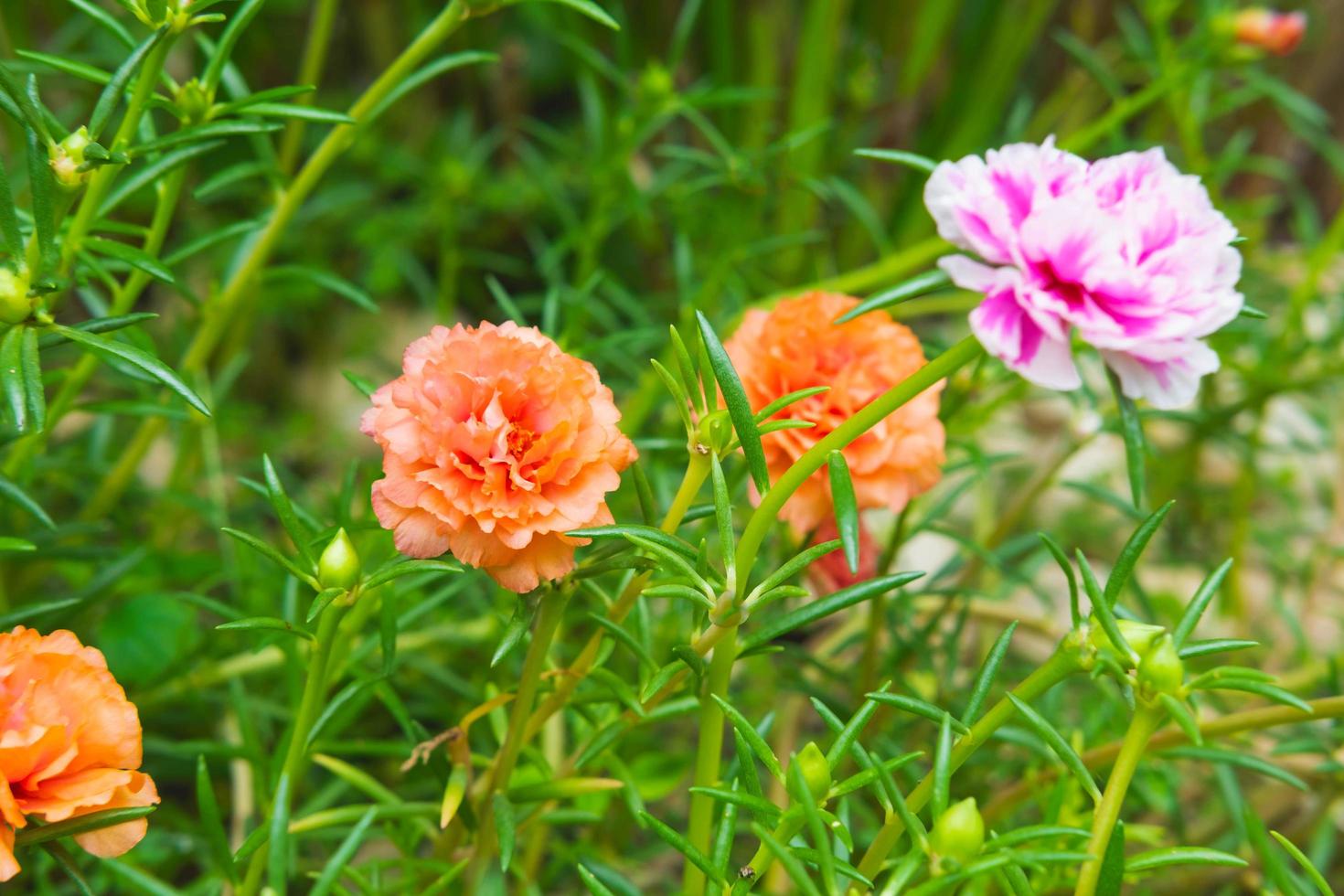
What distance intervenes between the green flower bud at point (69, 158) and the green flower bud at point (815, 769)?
0.43m

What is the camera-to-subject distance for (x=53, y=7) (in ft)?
4.78

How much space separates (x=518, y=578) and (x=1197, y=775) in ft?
2.90

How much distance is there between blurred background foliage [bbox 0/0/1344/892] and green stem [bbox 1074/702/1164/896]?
12.0 inches

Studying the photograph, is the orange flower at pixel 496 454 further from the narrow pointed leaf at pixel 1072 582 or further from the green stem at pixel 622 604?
the narrow pointed leaf at pixel 1072 582

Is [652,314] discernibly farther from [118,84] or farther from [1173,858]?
[1173,858]

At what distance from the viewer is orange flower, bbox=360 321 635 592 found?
0.49 metres

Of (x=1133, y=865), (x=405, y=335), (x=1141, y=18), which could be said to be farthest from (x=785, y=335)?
(x=1141, y=18)

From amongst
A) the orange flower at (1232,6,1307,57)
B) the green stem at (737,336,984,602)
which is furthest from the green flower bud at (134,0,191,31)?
the orange flower at (1232,6,1307,57)

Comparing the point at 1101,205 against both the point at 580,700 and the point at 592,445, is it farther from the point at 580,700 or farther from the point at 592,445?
the point at 580,700

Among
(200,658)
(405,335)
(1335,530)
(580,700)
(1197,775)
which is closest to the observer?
(580,700)

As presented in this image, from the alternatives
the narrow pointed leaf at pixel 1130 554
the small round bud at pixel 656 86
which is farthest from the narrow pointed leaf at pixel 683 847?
the small round bud at pixel 656 86

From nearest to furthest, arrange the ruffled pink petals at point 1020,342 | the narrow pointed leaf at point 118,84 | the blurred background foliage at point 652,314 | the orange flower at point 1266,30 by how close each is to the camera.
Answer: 1. the ruffled pink petals at point 1020,342
2. the narrow pointed leaf at point 118,84
3. the blurred background foliage at point 652,314
4. the orange flower at point 1266,30

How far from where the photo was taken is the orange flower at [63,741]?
18.8 inches

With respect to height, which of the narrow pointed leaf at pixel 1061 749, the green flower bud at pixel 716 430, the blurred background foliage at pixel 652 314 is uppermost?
the green flower bud at pixel 716 430
